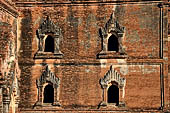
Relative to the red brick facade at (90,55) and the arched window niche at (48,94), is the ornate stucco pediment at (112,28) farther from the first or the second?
the arched window niche at (48,94)

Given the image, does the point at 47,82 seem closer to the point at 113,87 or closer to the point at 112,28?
the point at 113,87

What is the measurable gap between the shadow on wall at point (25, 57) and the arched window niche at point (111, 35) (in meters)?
3.46

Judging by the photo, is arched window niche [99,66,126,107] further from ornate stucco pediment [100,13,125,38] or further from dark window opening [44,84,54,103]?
dark window opening [44,84,54,103]

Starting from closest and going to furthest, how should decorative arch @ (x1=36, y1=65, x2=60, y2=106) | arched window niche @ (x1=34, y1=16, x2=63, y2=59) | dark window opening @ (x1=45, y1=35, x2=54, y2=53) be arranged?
decorative arch @ (x1=36, y1=65, x2=60, y2=106), arched window niche @ (x1=34, y1=16, x2=63, y2=59), dark window opening @ (x1=45, y1=35, x2=54, y2=53)

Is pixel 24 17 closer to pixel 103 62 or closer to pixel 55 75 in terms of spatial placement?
pixel 55 75

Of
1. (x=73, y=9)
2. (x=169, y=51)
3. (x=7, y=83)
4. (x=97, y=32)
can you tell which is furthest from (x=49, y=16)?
(x=169, y=51)

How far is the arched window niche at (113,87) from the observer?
778 inches

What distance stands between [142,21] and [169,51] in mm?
2198

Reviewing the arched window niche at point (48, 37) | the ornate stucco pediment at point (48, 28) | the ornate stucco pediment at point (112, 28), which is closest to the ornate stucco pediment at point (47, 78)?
the arched window niche at point (48, 37)

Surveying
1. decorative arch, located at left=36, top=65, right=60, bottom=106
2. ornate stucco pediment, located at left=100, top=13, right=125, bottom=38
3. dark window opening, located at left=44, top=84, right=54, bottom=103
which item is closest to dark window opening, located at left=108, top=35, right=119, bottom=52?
ornate stucco pediment, located at left=100, top=13, right=125, bottom=38

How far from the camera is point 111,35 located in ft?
66.0

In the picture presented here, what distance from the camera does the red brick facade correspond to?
19.8m

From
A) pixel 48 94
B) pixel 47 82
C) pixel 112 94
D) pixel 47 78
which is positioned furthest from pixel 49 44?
pixel 112 94

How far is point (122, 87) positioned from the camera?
19734 mm
